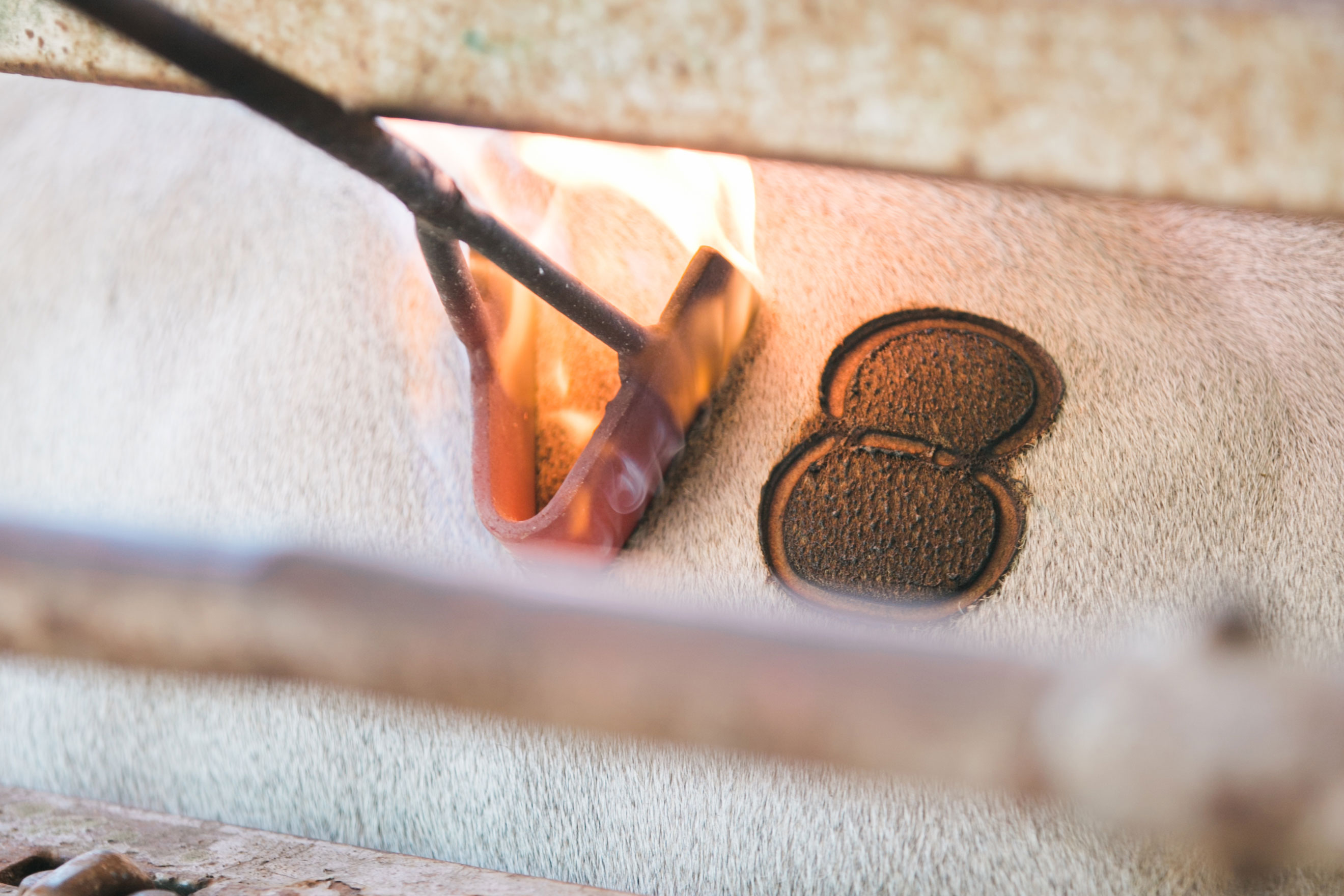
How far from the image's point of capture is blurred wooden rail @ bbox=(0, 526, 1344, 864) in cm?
23

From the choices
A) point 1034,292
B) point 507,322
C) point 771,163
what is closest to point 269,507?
point 507,322

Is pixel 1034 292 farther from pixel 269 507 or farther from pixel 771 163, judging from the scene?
pixel 269 507

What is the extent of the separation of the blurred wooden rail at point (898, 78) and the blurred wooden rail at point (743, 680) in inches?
5.5

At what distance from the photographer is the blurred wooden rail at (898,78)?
26 cm

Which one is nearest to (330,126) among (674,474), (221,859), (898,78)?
(898,78)

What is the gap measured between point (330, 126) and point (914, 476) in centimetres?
45

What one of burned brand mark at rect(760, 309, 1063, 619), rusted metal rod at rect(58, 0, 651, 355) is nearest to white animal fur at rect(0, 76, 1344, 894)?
burned brand mark at rect(760, 309, 1063, 619)

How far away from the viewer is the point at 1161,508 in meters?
0.63

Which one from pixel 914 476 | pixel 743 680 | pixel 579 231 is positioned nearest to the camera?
pixel 743 680

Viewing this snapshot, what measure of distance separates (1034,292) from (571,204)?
36cm

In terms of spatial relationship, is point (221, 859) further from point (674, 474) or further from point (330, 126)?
point (330, 126)

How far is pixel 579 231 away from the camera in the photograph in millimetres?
751

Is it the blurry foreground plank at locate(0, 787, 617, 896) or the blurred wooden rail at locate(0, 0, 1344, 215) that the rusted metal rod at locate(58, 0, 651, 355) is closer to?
the blurred wooden rail at locate(0, 0, 1344, 215)

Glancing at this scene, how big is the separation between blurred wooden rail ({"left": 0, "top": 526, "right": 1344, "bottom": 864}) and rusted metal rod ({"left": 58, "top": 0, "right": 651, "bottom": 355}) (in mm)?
127
